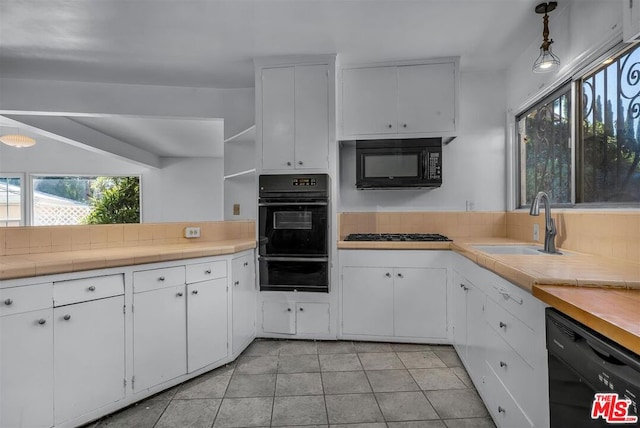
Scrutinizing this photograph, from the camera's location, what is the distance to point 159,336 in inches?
77.2

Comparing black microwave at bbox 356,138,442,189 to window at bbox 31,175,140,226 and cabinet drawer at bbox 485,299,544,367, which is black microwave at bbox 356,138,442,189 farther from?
window at bbox 31,175,140,226

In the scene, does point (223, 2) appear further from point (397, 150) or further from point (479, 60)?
point (479, 60)

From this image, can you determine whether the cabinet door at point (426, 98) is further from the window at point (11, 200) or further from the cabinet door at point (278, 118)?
the window at point (11, 200)

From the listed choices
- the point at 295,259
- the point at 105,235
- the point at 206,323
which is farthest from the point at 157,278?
the point at 295,259

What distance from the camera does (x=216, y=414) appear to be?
180 cm

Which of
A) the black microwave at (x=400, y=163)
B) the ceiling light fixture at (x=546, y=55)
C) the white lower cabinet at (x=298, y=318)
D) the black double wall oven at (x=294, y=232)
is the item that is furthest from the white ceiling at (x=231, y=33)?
the white lower cabinet at (x=298, y=318)

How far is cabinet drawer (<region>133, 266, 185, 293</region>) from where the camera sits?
188 centimetres

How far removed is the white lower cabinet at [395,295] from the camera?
2.60 metres

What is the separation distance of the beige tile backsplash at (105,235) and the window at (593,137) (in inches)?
101

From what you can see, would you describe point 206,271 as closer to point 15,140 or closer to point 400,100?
Answer: point 400,100

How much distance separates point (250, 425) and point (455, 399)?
1193mm

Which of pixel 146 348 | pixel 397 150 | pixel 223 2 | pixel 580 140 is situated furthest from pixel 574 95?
pixel 146 348

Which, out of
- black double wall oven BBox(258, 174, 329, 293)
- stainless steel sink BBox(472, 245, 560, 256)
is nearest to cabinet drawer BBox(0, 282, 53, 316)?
black double wall oven BBox(258, 174, 329, 293)

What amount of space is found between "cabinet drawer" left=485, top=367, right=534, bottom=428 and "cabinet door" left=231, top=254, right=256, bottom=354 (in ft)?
5.54
